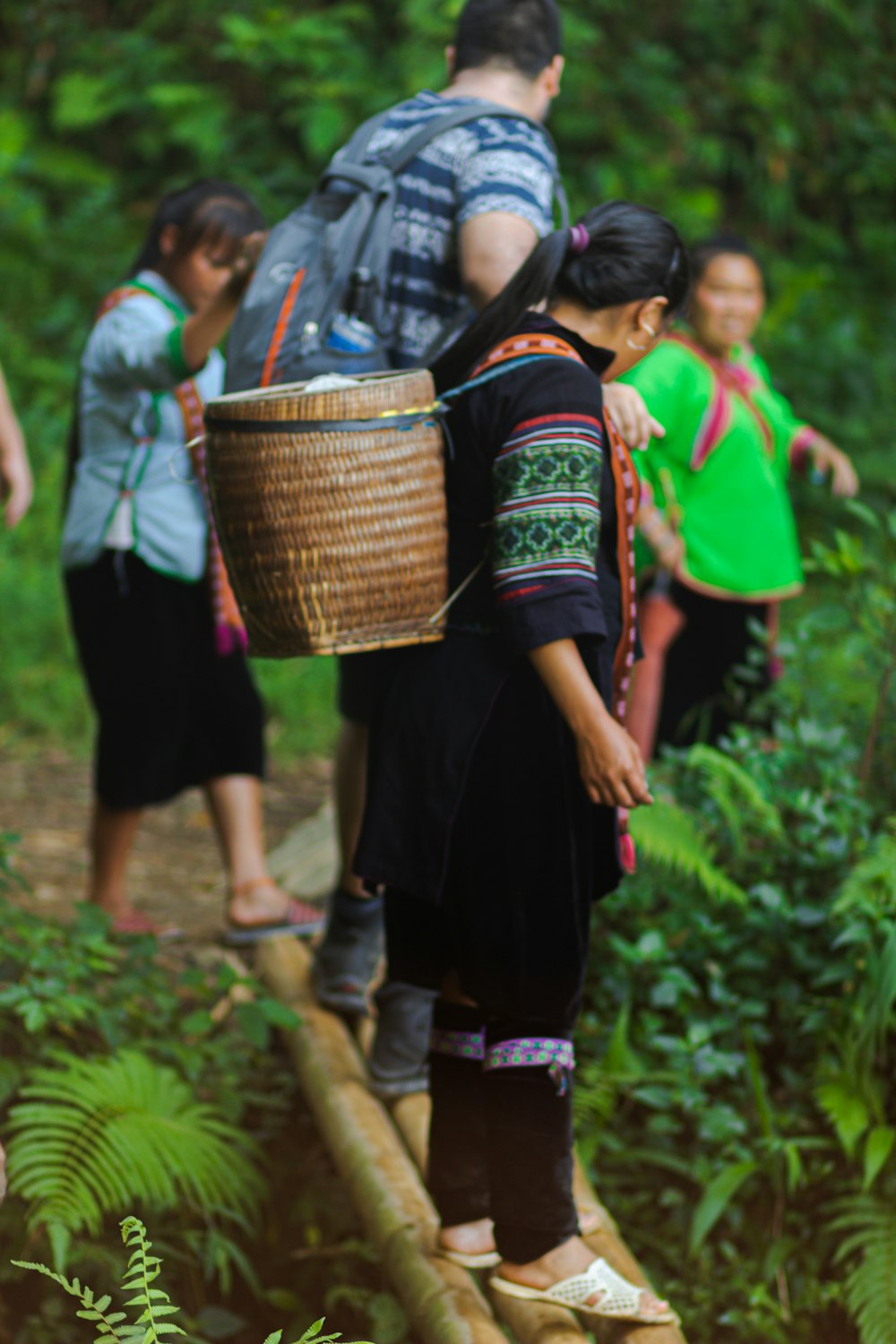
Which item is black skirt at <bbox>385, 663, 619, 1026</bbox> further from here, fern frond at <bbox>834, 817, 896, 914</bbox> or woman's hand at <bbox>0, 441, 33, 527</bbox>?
woman's hand at <bbox>0, 441, 33, 527</bbox>

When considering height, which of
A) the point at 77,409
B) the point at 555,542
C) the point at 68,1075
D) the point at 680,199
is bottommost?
the point at 68,1075

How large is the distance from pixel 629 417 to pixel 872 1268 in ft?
5.44

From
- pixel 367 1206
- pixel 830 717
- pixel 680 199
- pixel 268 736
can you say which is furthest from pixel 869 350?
pixel 367 1206

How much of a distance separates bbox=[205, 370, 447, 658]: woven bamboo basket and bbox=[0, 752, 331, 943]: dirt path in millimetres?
2077

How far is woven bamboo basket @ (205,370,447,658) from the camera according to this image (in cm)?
237

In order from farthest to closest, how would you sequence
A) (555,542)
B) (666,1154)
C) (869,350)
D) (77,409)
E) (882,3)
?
(882,3), (869,350), (77,409), (666,1154), (555,542)

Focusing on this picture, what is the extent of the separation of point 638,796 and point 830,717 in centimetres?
181

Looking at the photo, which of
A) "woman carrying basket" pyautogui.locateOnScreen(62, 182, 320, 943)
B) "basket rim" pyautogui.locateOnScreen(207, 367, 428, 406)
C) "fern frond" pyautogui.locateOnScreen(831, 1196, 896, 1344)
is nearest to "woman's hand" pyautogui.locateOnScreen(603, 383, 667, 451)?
"basket rim" pyautogui.locateOnScreen(207, 367, 428, 406)

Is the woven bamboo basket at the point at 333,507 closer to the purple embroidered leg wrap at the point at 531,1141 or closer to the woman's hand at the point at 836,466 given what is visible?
the purple embroidered leg wrap at the point at 531,1141

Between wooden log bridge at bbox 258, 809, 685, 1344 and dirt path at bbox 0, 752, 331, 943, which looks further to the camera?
dirt path at bbox 0, 752, 331, 943

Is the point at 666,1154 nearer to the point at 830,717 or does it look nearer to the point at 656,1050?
the point at 656,1050

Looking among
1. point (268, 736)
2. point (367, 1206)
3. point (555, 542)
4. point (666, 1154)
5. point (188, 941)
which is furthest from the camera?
point (268, 736)

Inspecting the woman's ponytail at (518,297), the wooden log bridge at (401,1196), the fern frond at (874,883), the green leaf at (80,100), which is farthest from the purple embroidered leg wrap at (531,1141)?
the green leaf at (80,100)

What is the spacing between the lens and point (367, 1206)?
2.99 m
